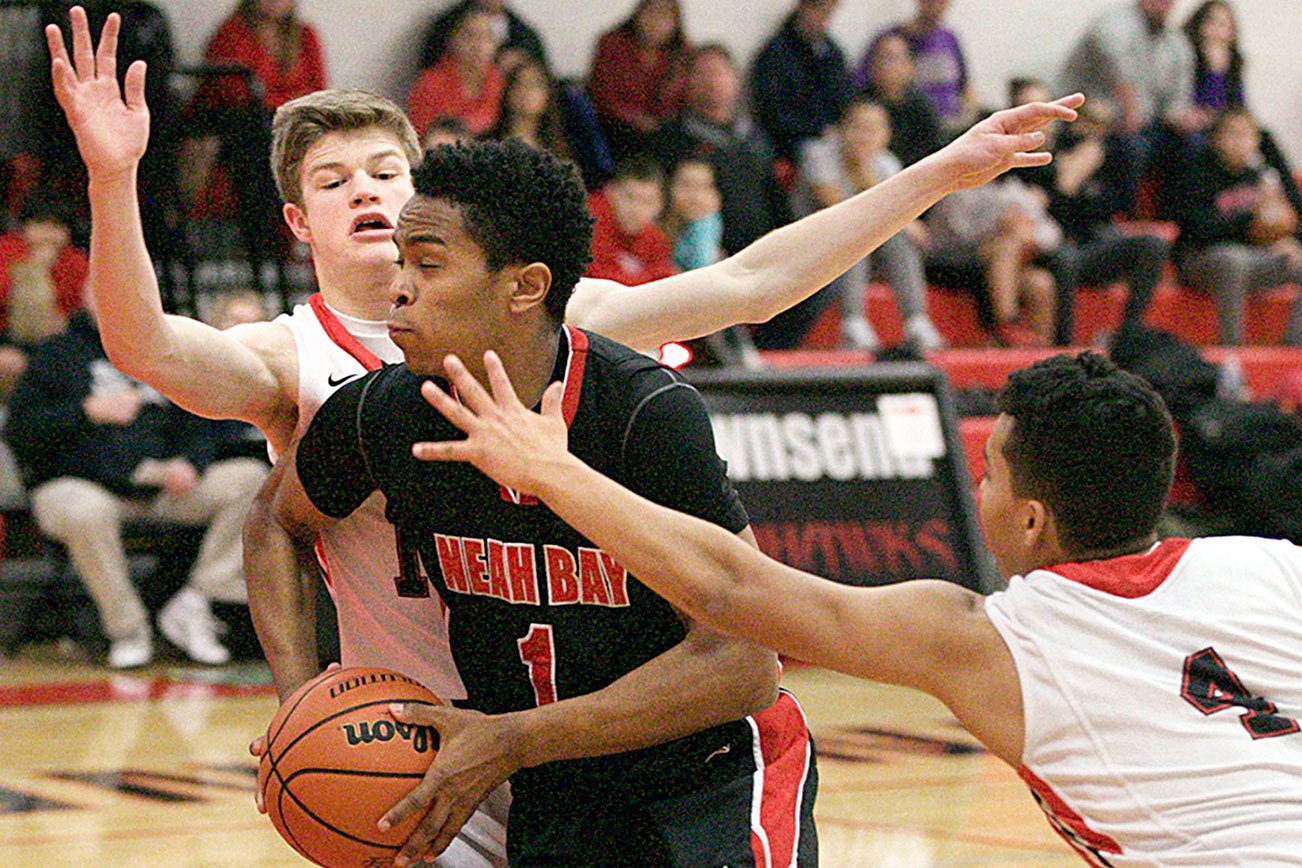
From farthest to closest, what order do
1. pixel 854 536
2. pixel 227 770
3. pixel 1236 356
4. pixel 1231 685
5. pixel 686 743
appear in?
pixel 1236 356
pixel 854 536
pixel 227 770
pixel 686 743
pixel 1231 685

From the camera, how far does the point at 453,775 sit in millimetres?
2730

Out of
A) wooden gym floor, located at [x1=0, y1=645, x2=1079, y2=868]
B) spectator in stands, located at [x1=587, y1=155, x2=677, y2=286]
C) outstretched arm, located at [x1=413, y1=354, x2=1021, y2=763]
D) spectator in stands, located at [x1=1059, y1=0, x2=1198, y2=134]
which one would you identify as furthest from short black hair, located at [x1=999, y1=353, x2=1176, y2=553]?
spectator in stands, located at [x1=1059, y1=0, x2=1198, y2=134]

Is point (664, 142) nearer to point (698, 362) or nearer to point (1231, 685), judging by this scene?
point (698, 362)

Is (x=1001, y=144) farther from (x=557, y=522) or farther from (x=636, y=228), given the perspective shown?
Result: (x=636, y=228)

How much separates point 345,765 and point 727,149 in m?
8.01

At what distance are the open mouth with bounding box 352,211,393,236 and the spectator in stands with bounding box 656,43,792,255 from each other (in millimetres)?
6934

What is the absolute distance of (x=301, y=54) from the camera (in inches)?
395

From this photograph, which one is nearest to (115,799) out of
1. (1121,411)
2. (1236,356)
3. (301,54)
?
(1121,411)

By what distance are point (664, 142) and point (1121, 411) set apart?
7980 millimetres

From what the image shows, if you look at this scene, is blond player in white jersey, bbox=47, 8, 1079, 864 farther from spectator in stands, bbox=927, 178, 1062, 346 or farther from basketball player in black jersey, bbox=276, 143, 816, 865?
spectator in stands, bbox=927, 178, 1062, 346

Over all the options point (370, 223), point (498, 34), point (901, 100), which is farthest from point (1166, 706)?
point (901, 100)

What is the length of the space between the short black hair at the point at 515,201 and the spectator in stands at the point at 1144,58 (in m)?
10.5

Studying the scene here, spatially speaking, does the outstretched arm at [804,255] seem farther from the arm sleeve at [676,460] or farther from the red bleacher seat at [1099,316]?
the red bleacher seat at [1099,316]

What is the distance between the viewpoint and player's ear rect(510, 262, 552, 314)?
2818mm
